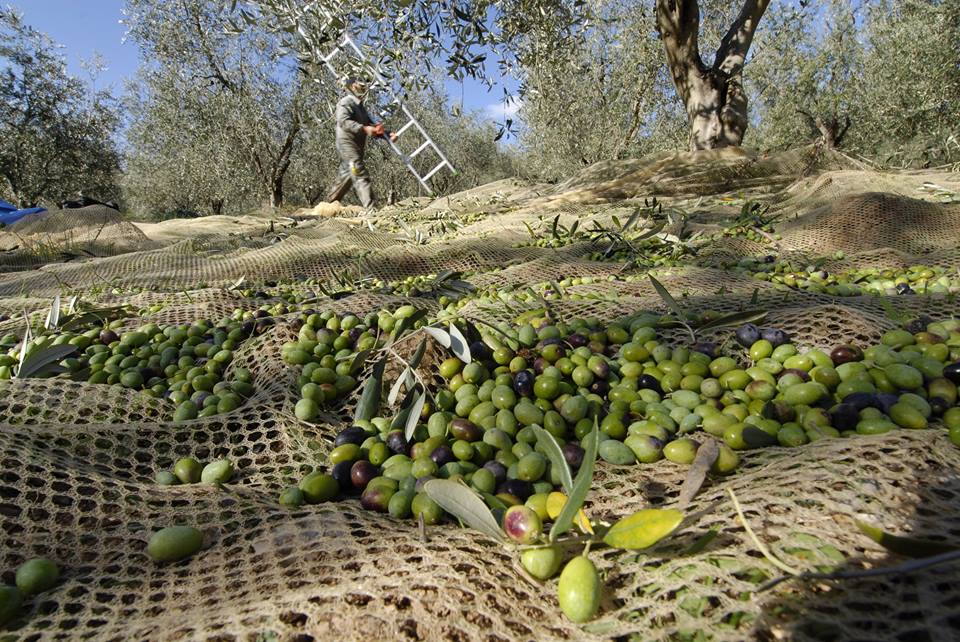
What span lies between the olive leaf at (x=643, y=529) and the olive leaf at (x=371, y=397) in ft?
3.30

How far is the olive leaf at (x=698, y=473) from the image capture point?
3.40 ft

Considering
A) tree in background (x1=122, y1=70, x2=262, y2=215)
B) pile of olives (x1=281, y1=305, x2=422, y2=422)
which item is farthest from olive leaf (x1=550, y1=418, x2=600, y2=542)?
tree in background (x1=122, y1=70, x2=262, y2=215)

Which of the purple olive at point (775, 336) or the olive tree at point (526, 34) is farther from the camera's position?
the olive tree at point (526, 34)

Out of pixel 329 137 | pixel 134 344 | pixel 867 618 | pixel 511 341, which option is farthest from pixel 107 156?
pixel 867 618

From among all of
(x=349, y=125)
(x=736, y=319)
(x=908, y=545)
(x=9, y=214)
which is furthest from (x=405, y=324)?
(x=9, y=214)

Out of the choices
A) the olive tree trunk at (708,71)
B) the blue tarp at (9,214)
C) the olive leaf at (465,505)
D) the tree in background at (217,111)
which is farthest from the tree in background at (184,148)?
the olive leaf at (465,505)

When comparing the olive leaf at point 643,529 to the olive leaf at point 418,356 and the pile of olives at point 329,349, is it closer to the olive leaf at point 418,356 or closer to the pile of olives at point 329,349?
the olive leaf at point 418,356

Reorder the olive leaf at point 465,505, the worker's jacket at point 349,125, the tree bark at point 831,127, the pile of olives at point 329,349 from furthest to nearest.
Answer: the tree bark at point 831,127 → the worker's jacket at point 349,125 → the pile of olives at point 329,349 → the olive leaf at point 465,505

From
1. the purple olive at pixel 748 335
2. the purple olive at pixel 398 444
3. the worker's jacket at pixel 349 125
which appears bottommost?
the purple olive at pixel 398 444

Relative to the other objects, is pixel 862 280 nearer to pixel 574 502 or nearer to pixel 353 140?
pixel 574 502

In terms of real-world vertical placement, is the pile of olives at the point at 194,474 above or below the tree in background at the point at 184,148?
below

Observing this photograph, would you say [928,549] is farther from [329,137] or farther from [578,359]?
[329,137]

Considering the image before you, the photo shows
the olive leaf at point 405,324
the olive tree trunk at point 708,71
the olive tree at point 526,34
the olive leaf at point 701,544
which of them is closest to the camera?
the olive leaf at point 701,544

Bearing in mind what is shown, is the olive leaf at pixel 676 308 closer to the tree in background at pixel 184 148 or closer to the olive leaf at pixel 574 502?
the olive leaf at pixel 574 502
